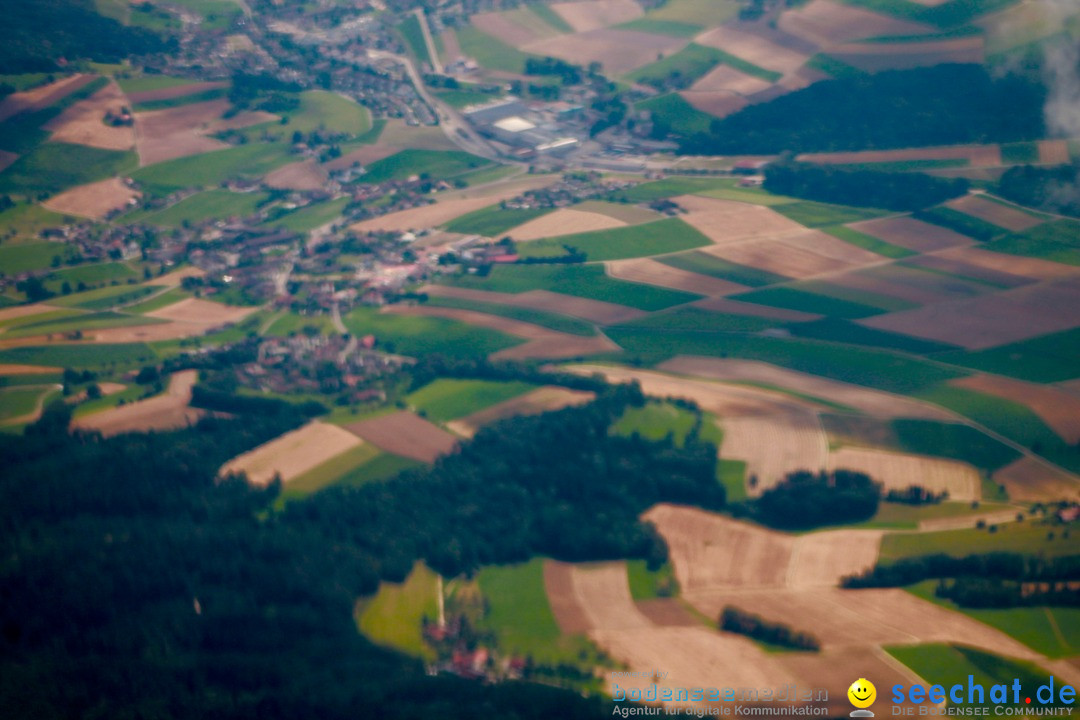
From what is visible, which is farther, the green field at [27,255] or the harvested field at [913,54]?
the harvested field at [913,54]

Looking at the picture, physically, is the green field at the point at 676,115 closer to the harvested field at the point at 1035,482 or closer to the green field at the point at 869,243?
the green field at the point at 869,243

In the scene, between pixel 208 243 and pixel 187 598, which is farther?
pixel 208 243

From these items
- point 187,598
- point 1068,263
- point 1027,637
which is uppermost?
point 1068,263

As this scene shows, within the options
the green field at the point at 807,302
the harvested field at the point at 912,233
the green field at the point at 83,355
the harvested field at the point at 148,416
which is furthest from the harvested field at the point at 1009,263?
the green field at the point at 83,355

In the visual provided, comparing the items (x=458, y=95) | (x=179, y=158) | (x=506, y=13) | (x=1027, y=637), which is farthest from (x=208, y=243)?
(x=1027, y=637)

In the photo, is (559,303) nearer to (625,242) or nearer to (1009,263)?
(625,242)

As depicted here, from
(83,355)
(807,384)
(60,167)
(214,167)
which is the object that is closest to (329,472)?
(83,355)

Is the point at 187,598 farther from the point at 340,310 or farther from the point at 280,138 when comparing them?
the point at 280,138
